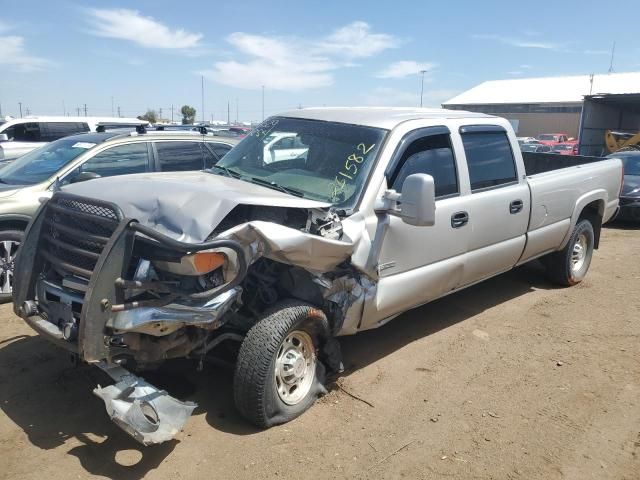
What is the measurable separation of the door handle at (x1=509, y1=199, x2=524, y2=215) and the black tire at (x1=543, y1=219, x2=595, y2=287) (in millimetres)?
1464

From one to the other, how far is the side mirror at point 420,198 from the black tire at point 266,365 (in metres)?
0.92

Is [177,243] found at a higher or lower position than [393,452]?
higher

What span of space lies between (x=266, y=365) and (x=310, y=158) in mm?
1809

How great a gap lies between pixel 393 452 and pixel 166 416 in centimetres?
135

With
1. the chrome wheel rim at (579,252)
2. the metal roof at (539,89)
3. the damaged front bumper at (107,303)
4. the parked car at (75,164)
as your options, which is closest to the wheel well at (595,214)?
the chrome wheel rim at (579,252)

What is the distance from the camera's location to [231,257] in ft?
10.7

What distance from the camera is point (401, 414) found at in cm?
382

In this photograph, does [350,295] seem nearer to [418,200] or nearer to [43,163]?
[418,200]

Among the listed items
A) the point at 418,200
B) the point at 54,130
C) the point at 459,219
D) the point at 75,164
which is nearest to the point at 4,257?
the point at 75,164

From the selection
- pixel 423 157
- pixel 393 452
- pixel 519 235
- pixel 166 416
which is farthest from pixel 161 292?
pixel 519 235

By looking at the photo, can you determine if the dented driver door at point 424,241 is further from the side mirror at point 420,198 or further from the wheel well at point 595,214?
the wheel well at point 595,214

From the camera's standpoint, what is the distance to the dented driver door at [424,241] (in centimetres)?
416

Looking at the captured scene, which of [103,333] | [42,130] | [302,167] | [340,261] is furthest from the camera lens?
[42,130]

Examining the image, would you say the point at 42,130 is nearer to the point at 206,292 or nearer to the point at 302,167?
the point at 302,167
